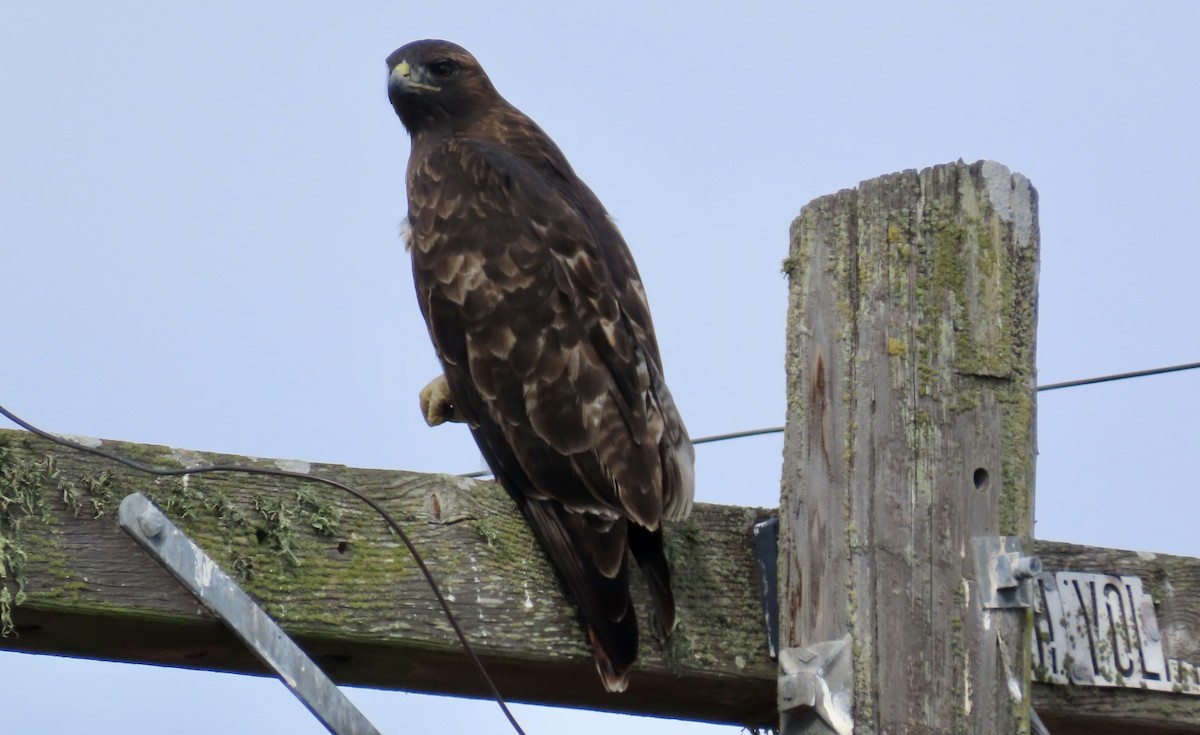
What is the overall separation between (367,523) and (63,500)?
47 centimetres

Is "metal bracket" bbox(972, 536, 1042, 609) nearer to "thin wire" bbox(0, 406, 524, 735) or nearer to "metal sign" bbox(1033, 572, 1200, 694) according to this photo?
"metal sign" bbox(1033, 572, 1200, 694)

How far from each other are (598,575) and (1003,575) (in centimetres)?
67

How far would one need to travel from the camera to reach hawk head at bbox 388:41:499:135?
4.89 meters

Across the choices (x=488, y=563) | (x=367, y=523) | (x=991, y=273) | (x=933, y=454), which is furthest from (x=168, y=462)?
(x=991, y=273)

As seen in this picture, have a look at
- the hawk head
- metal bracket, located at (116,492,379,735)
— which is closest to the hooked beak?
the hawk head

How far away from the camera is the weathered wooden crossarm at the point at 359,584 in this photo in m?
2.34

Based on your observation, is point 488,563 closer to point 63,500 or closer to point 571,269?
point 63,500

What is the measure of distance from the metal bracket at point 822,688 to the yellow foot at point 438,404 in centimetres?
121

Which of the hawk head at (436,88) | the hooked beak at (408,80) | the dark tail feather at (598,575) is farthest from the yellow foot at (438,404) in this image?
the hooked beak at (408,80)

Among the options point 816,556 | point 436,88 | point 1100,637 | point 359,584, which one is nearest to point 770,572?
point 816,556

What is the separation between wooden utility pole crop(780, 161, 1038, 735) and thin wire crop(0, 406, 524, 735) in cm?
51

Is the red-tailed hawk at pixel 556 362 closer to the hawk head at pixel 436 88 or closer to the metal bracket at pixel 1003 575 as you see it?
the hawk head at pixel 436 88

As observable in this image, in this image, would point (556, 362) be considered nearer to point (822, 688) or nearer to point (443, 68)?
point (822, 688)

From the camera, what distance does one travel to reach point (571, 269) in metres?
3.56
